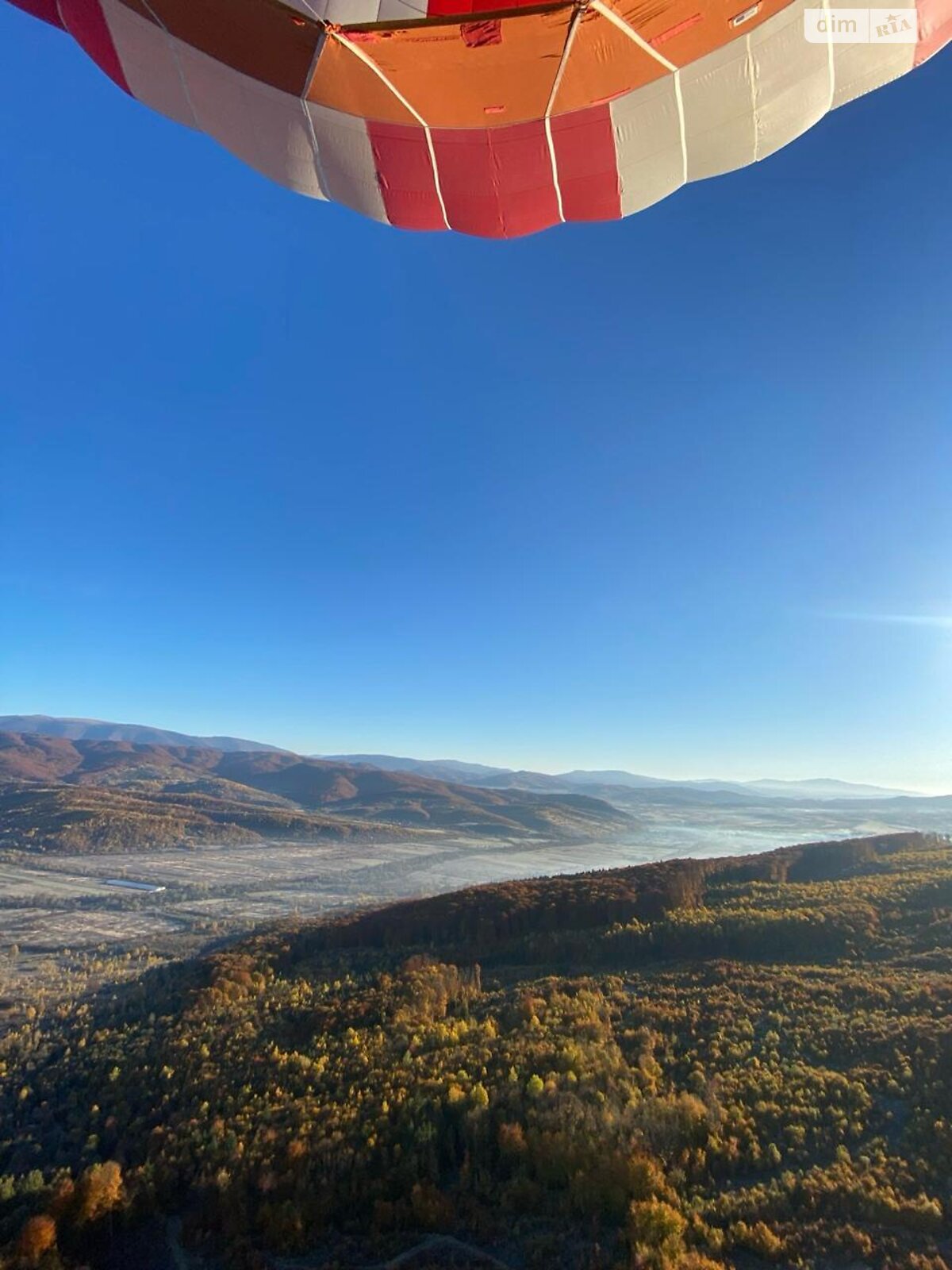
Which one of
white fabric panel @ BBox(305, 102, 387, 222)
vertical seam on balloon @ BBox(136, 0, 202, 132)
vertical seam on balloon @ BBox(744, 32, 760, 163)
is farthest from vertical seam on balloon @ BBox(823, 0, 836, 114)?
vertical seam on balloon @ BBox(136, 0, 202, 132)

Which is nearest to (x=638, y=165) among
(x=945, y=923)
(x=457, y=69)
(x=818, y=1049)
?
(x=457, y=69)

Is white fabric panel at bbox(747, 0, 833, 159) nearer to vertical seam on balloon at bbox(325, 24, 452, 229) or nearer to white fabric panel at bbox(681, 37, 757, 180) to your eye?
white fabric panel at bbox(681, 37, 757, 180)

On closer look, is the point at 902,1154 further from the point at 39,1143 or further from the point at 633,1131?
the point at 39,1143

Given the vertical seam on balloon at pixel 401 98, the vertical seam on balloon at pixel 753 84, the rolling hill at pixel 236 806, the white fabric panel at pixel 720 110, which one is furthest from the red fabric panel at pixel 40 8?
the rolling hill at pixel 236 806

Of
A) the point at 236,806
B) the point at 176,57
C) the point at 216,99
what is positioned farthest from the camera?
the point at 236,806

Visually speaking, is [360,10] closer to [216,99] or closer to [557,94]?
[557,94]

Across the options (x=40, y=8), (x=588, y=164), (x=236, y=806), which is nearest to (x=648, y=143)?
(x=588, y=164)
